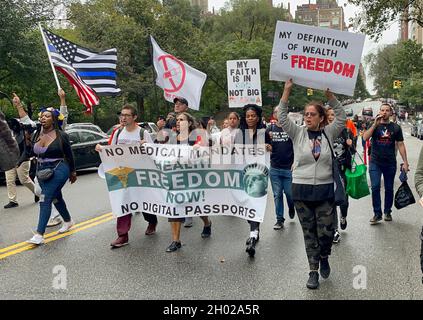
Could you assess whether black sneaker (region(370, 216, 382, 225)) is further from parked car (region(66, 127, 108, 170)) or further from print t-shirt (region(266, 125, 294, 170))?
parked car (region(66, 127, 108, 170))

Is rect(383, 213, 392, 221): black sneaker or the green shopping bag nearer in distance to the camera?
the green shopping bag

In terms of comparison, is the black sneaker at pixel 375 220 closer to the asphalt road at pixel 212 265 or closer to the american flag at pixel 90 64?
the asphalt road at pixel 212 265

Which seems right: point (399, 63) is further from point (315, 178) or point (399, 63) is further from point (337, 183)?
point (315, 178)

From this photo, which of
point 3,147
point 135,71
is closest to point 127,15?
point 135,71

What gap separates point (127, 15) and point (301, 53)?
3661 cm

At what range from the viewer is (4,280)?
16.7ft

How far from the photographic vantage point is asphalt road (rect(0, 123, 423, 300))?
4652mm

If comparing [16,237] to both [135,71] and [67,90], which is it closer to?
[67,90]

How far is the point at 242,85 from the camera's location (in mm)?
11141

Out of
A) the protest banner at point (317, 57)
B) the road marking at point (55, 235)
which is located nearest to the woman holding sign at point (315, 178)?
the protest banner at point (317, 57)

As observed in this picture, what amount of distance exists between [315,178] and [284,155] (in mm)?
2415

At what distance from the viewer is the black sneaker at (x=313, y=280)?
4.68m

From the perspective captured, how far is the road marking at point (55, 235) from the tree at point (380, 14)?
18.2 metres

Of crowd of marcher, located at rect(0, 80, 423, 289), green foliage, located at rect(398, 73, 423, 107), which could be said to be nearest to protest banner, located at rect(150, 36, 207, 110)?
crowd of marcher, located at rect(0, 80, 423, 289)
